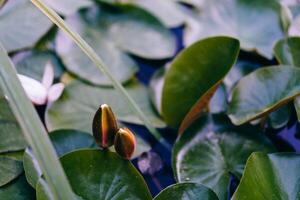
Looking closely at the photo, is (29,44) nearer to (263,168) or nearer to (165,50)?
(165,50)

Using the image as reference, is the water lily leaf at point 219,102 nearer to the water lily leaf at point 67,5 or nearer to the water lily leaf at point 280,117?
the water lily leaf at point 280,117

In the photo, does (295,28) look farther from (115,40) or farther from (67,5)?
(67,5)

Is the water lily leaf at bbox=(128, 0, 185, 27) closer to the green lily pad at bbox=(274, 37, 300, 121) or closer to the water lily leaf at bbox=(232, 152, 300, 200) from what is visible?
the green lily pad at bbox=(274, 37, 300, 121)

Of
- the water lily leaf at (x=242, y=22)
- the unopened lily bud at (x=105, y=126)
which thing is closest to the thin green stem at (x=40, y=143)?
the unopened lily bud at (x=105, y=126)

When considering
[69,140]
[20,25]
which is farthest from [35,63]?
[69,140]

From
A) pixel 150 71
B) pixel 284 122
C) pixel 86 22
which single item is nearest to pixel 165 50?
pixel 150 71
